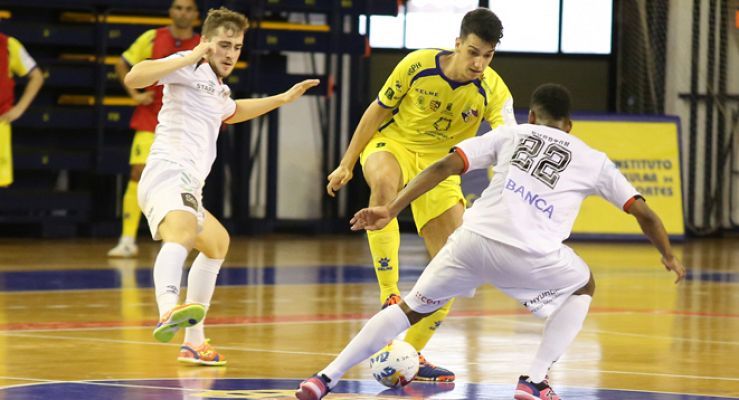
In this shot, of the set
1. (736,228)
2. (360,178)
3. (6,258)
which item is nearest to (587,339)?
(6,258)

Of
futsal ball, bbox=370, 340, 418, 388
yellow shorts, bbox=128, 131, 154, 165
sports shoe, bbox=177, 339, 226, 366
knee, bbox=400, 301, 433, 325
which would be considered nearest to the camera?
knee, bbox=400, 301, 433, 325

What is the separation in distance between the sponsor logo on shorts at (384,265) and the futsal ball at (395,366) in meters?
0.69

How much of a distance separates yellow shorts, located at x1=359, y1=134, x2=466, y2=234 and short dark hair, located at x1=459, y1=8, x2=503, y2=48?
33.6 inches

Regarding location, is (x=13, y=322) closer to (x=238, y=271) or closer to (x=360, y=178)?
(x=238, y=271)

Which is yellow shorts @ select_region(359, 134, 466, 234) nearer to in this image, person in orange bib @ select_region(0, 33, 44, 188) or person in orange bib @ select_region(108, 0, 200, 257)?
person in orange bib @ select_region(108, 0, 200, 257)

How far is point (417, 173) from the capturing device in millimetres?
7426

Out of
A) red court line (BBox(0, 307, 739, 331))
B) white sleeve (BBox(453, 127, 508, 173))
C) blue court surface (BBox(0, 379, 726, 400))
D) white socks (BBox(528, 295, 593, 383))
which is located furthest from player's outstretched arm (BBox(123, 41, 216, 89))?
red court line (BBox(0, 307, 739, 331))

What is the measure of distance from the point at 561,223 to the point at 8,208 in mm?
10977

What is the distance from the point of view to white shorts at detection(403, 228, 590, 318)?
575 cm

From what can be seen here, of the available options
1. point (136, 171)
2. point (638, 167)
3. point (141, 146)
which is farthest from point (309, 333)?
point (638, 167)

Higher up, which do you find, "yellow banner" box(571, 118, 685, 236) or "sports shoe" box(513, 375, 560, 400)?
"sports shoe" box(513, 375, 560, 400)

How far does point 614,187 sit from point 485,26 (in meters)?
1.31

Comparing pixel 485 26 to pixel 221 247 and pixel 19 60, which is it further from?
pixel 19 60

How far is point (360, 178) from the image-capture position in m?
18.5
